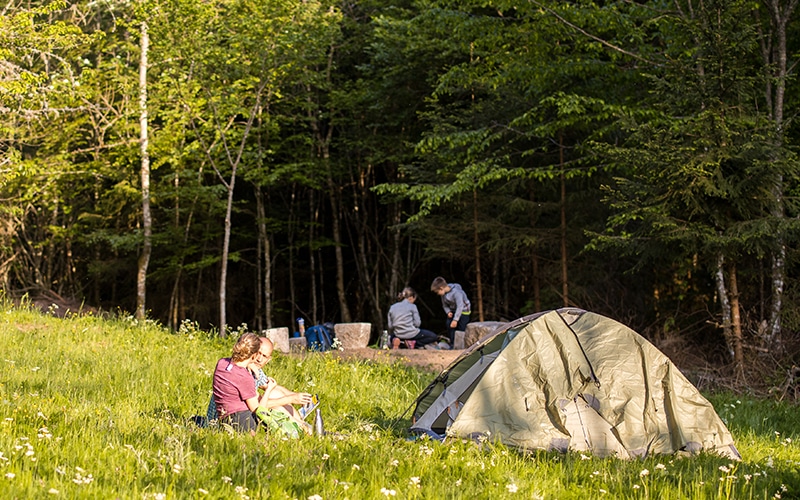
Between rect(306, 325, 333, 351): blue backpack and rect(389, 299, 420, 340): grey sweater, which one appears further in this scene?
rect(389, 299, 420, 340): grey sweater

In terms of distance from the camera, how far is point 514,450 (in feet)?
22.0

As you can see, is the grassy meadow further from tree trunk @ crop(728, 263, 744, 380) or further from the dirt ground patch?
the dirt ground patch

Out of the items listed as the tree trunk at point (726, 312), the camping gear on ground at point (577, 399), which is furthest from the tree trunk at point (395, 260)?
the camping gear on ground at point (577, 399)

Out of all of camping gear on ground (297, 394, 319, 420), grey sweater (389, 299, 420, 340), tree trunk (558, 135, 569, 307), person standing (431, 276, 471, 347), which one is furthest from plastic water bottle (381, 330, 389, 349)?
camping gear on ground (297, 394, 319, 420)

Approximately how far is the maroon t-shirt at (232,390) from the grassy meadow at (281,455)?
36 centimetres

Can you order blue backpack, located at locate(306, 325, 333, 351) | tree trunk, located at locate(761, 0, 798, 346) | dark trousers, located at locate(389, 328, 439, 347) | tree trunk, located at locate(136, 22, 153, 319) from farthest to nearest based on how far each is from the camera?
tree trunk, located at locate(136, 22, 153, 319) < dark trousers, located at locate(389, 328, 439, 347) < blue backpack, located at locate(306, 325, 333, 351) < tree trunk, located at locate(761, 0, 798, 346)

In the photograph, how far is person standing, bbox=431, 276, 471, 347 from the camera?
14.7 meters

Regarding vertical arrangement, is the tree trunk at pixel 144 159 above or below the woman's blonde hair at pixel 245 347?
above

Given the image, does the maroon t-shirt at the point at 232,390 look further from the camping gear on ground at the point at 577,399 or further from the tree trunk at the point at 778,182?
the tree trunk at the point at 778,182

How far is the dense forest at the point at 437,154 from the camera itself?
38.9 feet

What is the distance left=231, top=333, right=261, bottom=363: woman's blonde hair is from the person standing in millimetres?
8153

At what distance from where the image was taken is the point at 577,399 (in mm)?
7195

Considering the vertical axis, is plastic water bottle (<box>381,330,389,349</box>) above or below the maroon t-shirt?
below

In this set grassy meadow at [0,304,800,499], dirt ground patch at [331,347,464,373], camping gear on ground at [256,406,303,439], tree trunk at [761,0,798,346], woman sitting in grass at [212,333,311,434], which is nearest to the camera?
grassy meadow at [0,304,800,499]
